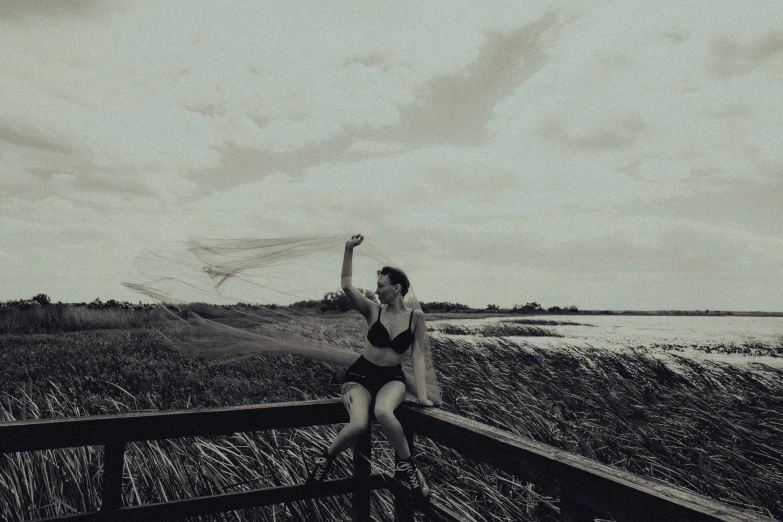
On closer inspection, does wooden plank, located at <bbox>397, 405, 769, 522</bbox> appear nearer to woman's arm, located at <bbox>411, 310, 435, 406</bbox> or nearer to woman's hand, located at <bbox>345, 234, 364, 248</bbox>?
woman's arm, located at <bbox>411, 310, 435, 406</bbox>

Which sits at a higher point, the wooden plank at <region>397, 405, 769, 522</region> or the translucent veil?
the translucent veil

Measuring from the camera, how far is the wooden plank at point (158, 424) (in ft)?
8.90

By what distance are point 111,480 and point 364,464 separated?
1.41 meters

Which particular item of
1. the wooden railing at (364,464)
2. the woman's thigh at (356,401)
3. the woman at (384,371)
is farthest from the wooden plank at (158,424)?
the woman at (384,371)

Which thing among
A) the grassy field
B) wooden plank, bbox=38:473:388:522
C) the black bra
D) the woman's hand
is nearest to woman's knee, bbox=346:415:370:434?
wooden plank, bbox=38:473:388:522

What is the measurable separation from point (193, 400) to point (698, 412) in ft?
25.6

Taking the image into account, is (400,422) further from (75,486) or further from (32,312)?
(32,312)

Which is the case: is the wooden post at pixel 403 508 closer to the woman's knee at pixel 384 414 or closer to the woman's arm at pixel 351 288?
the woman's knee at pixel 384 414

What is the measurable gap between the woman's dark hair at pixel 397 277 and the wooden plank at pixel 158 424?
32.7 inches

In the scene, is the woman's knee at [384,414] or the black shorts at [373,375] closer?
the woman's knee at [384,414]

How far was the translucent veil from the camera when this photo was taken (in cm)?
423

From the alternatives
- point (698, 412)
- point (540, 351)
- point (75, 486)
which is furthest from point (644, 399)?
point (75, 486)

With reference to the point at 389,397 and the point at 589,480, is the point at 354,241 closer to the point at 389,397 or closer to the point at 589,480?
the point at 389,397

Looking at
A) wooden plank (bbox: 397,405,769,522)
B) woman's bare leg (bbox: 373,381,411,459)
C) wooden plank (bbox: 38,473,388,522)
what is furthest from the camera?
woman's bare leg (bbox: 373,381,411,459)
